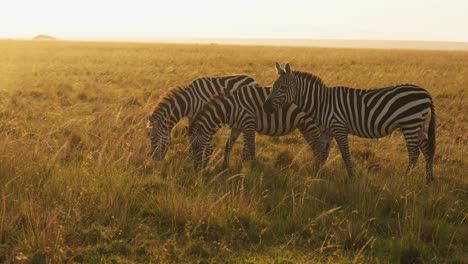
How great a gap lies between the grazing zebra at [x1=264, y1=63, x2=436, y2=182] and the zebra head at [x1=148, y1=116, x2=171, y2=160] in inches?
71.1

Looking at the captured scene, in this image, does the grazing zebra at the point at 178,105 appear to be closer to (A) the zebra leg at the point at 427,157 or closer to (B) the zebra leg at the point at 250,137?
(B) the zebra leg at the point at 250,137

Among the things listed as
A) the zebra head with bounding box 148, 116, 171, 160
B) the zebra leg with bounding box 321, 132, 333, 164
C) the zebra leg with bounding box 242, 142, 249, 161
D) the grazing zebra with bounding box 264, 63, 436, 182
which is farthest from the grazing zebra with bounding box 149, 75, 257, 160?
the zebra leg with bounding box 321, 132, 333, 164

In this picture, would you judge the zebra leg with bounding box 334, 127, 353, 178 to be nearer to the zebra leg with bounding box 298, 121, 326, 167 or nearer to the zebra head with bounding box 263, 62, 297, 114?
the zebra leg with bounding box 298, 121, 326, 167

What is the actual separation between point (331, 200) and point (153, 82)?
1456cm

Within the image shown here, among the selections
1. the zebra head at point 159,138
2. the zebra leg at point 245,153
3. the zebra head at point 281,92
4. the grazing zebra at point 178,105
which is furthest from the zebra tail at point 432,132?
the zebra head at point 159,138

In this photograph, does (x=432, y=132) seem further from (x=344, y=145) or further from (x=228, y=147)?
(x=228, y=147)

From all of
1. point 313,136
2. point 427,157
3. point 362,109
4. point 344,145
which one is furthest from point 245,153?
point 427,157

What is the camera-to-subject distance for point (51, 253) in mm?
4023

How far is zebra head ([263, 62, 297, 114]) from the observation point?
730cm

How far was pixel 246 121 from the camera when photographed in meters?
7.62

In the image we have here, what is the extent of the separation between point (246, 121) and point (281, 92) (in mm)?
817

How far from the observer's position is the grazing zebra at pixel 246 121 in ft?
24.0

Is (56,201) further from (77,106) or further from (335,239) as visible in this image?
(77,106)

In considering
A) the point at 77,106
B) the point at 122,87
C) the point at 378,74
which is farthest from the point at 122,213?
the point at 378,74
